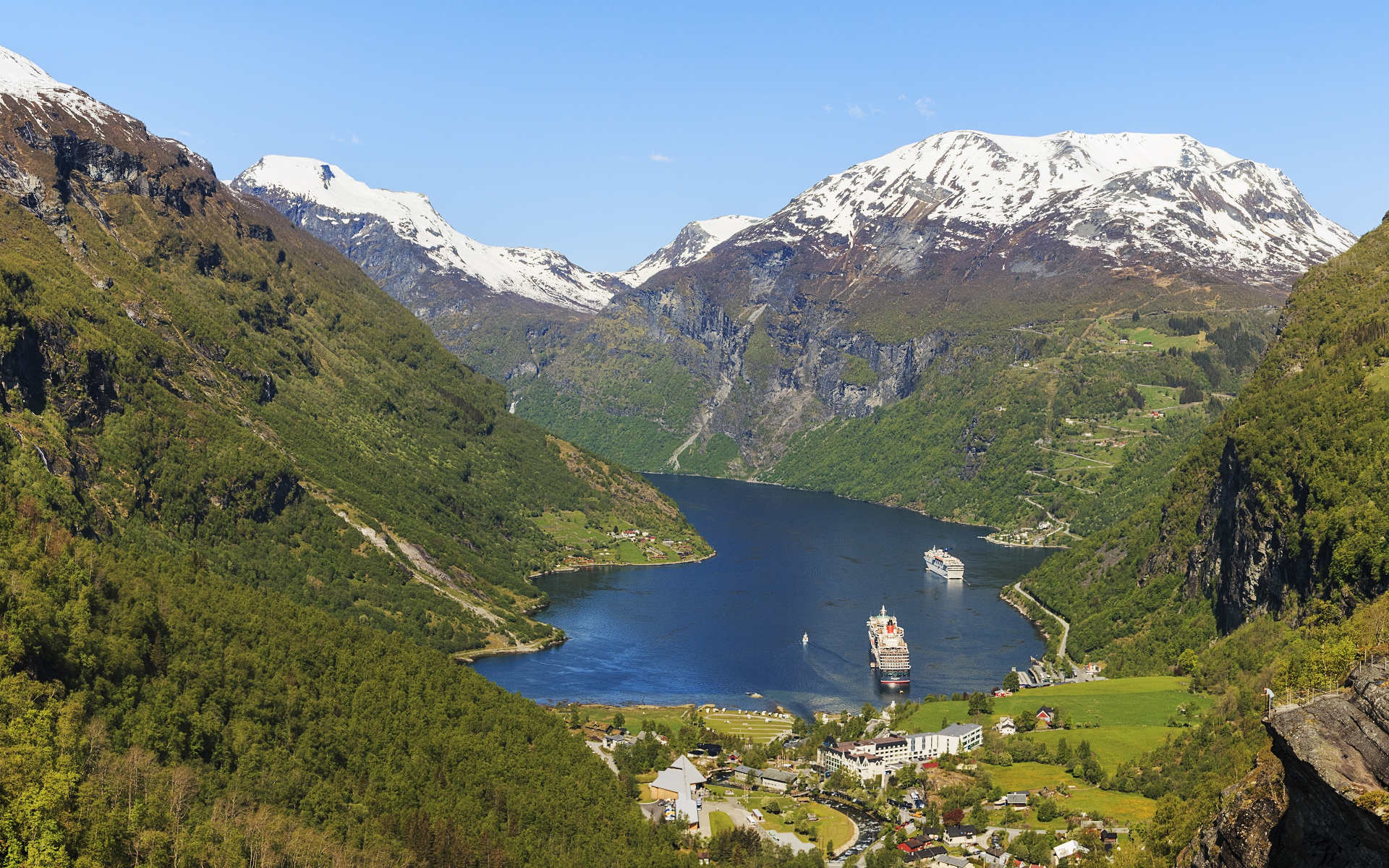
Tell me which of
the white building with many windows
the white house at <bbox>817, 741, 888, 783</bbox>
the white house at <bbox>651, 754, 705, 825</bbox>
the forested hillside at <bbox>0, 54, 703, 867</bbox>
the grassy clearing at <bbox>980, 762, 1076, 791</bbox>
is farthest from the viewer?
the white building with many windows

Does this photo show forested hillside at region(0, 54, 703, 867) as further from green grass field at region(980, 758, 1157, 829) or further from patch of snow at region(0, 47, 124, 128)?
green grass field at region(980, 758, 1157, 829)

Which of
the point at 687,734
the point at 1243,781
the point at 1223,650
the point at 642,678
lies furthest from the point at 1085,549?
the point at 1243,781

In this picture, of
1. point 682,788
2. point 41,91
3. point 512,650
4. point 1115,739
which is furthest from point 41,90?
point 1115,739

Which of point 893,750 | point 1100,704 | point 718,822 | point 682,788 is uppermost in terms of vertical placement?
point 1100,704

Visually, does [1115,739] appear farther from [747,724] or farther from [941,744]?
[747,724]

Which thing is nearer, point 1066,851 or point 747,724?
point 1066,851

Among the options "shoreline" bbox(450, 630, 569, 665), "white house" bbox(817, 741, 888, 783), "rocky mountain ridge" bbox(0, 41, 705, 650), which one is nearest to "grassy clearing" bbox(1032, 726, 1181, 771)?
"white house" bbox(817, 741, 888, 783)
